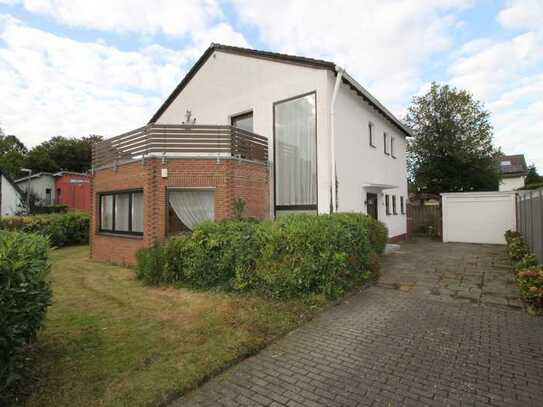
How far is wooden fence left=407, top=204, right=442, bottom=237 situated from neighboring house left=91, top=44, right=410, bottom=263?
20.2ft

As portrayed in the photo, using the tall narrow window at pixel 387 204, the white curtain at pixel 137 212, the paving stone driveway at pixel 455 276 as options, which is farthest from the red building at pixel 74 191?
the paving stone driveway at pixel 455 276

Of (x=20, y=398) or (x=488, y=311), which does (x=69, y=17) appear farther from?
(x=488, y=311)

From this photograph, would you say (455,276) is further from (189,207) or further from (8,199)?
(8,199)

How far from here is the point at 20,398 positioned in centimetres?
272

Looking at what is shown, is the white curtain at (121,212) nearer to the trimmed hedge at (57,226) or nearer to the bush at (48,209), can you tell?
the trimmed hedge at (57,226)

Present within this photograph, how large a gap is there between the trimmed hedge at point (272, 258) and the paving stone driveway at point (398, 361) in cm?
72

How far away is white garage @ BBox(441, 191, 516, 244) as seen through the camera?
14336mm

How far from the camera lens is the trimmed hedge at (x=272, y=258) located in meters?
5.50

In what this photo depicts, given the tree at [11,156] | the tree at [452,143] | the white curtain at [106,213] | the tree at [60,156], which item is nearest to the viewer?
the white curtain at [106,213]

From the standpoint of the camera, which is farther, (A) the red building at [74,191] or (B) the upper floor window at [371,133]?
(A) the red building at [74,191]

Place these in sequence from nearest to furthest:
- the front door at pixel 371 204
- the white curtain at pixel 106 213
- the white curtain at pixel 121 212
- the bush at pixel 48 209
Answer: the white curtain at pixel 121 212 → the white curtain at pixel 106 213 → the front door at pixel 371 204 → the bush at pixel 48 209

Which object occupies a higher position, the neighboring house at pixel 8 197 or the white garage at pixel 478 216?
the neighboring house at pixel 8 197

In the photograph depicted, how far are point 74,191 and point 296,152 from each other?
25.9 m

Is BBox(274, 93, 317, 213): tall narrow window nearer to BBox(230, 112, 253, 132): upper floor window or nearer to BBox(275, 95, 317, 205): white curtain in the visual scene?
BBox(275, 95, 317, 205): white curtain
